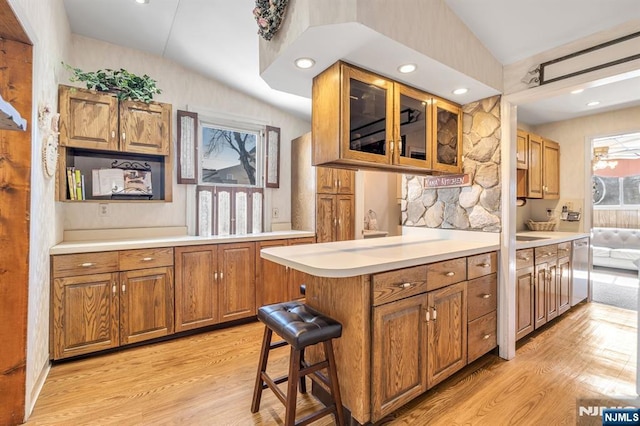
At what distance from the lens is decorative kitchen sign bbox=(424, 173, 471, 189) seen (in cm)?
264

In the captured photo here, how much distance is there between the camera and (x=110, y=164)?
2.92 metres

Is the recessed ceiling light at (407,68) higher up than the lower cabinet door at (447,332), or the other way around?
the recessed ceiling light at (407,68)

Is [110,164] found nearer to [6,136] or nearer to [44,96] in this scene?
[44,96]

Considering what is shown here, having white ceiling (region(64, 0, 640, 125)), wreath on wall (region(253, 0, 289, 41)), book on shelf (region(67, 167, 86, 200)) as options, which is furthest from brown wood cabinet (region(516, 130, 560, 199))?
book on shelf (region(67, 167, 86, 200))

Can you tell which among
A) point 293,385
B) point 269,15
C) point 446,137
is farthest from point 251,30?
point 293,385

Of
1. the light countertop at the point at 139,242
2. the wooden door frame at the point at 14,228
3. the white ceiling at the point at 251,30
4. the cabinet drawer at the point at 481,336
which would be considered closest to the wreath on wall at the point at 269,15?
the white ceiling at the point at 251,30

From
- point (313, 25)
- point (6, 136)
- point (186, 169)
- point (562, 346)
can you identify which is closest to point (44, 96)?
point (6, 136)

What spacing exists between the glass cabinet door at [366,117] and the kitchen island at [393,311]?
0.67m

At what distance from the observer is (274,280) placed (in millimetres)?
3324

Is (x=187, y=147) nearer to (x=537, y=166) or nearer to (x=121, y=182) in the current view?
(x=121, y=182)

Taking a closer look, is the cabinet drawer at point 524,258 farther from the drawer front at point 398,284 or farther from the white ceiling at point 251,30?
the white ceiling at point 251,30

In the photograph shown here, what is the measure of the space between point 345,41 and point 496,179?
5.60 feet

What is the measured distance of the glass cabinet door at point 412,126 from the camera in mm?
2137

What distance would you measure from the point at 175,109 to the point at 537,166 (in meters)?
4.39
